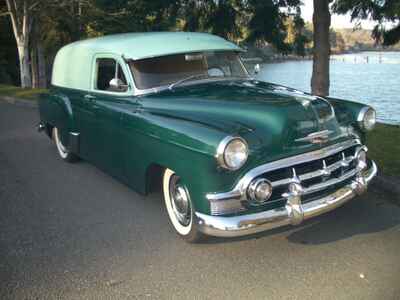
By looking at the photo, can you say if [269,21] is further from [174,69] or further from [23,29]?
[23,29]

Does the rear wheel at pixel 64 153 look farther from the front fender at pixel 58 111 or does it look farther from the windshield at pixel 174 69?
the windshield at pixel 174 69

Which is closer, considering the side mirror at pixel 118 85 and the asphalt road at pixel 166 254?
the asphalt road at pixel 166 254

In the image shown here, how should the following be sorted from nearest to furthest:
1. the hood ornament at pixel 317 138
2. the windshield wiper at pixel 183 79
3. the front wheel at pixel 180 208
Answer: the hood ornament at pixel 317 138 → the front wheel at pixel 180 208 → the windshield wiper at pixel 183 79

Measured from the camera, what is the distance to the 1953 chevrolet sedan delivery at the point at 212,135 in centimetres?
346

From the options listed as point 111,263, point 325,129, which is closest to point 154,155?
point 111,263

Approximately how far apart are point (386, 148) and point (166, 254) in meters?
3.88

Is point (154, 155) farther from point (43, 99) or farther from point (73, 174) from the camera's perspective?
point (43, 99)

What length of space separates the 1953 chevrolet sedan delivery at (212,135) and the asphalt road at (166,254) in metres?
0.32

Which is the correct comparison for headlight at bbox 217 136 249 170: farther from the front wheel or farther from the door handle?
the door handle

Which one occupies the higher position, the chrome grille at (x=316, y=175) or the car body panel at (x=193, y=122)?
the car body panel at (x=193, y=122)

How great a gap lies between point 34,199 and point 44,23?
20741 mm

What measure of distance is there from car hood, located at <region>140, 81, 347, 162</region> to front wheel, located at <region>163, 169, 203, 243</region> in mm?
573

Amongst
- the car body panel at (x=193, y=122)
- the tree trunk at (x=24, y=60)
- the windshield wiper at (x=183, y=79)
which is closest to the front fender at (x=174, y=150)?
the car body panel at (x=193, y=122)

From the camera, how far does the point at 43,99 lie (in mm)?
7273
